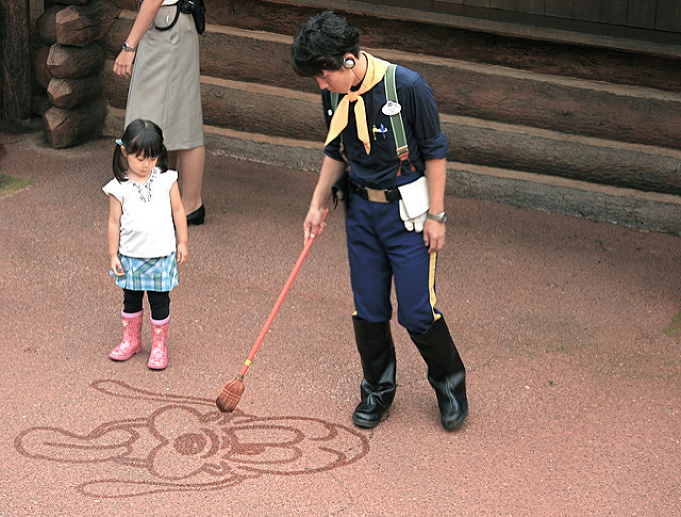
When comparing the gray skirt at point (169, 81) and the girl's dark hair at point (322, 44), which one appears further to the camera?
the gray skirt at point (169, 81)

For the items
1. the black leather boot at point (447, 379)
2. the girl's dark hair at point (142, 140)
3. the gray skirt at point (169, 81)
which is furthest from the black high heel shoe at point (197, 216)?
the black leather boot at point (447, 379)

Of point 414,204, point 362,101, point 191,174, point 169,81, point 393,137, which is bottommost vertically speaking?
point 191,174

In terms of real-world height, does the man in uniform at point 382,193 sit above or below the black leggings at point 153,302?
above

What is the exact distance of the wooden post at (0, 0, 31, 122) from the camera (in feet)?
25.0

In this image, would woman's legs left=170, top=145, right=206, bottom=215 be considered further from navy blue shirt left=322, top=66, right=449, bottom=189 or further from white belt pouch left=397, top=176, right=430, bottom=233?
white belt pouch left=397, top=176, right=430, bottom=233

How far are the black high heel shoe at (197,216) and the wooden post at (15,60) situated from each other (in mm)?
2478

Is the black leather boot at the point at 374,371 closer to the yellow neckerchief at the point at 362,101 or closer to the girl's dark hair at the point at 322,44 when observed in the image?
the yellow neckerchief at the point at 362,101

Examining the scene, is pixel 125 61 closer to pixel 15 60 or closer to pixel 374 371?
pixel 15 60

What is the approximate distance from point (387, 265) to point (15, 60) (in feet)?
15.9

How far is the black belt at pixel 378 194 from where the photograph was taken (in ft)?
12.7

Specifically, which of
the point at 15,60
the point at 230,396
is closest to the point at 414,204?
the point at 230,396

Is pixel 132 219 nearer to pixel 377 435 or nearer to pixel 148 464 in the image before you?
pixel 148 464

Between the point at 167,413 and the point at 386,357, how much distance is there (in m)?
0.96

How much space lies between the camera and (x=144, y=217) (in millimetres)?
4375
